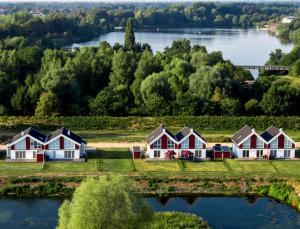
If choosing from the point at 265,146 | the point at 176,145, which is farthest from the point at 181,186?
the point at 265,146

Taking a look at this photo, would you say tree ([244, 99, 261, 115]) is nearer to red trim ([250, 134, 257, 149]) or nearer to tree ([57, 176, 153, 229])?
red trim ([250, 134, 257, 149])

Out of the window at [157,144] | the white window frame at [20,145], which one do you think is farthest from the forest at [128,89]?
the white window frame at [20,145]

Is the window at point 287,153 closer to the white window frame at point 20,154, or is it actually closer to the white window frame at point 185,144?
the white window frame at point 185,144

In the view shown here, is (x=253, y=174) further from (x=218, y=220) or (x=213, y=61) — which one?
(x=213, y=61)

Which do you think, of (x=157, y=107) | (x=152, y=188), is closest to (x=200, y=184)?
(x=152, y=188)

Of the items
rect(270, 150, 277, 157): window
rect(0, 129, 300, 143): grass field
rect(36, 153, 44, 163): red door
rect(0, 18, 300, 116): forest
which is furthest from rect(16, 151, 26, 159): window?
rect(270, 150, 277, 157): window

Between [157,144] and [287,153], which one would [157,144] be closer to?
[157,144]
